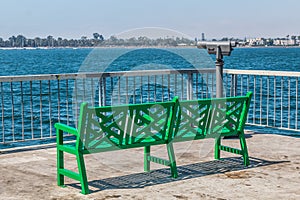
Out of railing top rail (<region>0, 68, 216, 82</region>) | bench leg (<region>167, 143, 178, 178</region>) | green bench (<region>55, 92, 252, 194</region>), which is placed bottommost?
bench leg (<region>167, 143, 178, 178</region>)

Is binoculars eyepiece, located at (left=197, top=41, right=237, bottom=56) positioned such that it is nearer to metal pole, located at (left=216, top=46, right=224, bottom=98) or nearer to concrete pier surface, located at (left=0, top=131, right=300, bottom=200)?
metal pole, located at (left=216, top=46, right=224, bottom=98)

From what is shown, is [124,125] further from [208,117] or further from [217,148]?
[217,148]

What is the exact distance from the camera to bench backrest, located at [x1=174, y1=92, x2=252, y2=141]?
6.36 metres

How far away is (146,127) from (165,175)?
2.29 feet

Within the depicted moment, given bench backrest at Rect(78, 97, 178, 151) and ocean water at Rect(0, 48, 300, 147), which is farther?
ocean water at Rect(0, 48, 300, 147)

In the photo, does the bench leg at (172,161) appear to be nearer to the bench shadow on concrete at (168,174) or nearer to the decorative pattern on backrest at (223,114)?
the bench shadow on concrete at (168,174)

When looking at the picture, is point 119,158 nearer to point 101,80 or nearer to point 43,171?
point 43,171

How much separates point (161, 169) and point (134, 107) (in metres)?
1.24

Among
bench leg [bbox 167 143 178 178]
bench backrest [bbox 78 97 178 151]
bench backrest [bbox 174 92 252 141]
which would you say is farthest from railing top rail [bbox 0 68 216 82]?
bench leg [bbox 167 143 178 178]

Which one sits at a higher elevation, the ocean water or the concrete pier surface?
the ocean water

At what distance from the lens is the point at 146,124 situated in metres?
6.12

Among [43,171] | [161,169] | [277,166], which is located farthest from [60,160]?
[277,166]

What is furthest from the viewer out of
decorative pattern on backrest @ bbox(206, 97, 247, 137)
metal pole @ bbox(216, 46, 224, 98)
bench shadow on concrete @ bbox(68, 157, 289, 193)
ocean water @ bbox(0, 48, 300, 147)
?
ocean water @ bbox(0, 48, 300, 147)

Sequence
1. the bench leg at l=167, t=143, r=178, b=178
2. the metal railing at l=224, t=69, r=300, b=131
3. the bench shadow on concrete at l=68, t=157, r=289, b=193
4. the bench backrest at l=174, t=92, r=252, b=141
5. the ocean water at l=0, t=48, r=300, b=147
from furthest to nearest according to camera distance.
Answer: the ocean water at l=0, t=48, r=300, b=147 < the metal railing at l=224, t=69, r=300, b=131 < the bench backrest at l=174, t=92, r=252, b=141 < the bench leg at l=167, t=143, r=178, b=178 < the bench shadow on concrete at l=68, t=157, r=289, b=193
